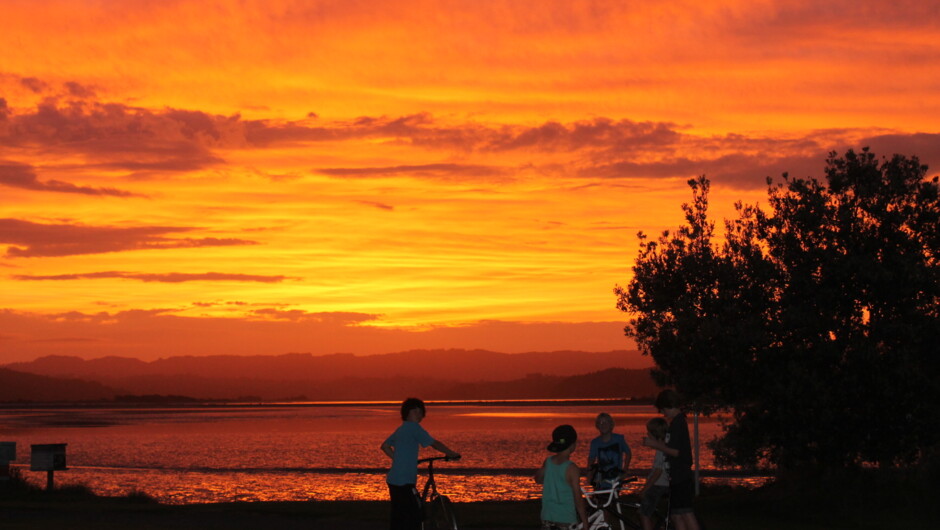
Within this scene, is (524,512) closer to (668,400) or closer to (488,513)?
(488,513)

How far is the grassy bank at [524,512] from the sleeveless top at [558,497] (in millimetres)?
12032

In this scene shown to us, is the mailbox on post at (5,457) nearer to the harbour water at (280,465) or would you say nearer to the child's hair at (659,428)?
the harbour water at (280,465)

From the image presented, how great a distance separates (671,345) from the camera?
92.0ft

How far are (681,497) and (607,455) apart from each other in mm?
1503

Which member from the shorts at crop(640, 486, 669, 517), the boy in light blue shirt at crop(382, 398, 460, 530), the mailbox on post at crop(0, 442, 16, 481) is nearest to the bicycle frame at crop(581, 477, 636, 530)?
the shorts at crop(640, 486, 669, 517)

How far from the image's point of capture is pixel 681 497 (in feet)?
48.3

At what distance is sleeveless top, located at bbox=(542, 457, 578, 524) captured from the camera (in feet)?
37.8

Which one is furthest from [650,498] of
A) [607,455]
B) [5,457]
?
[5,457]

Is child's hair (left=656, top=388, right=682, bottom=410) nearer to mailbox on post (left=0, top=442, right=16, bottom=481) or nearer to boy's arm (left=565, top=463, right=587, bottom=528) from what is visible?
boy's arm (left=565, top=463, right=587, bottom=528)

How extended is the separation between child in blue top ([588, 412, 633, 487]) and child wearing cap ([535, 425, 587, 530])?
13.1ft

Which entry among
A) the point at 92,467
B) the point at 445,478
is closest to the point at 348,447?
the point at 92,467

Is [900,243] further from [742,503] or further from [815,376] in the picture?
[742,503]

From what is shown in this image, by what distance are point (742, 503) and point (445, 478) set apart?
18088 millimetres

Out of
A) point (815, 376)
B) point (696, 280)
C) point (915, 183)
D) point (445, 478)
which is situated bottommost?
point (445, 478)
